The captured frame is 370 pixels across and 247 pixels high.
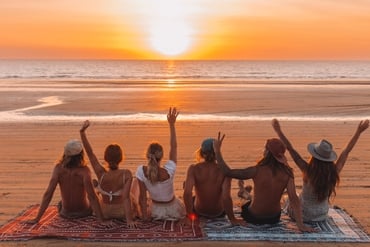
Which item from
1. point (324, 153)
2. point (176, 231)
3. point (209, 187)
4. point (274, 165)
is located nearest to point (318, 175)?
point (324, 153)

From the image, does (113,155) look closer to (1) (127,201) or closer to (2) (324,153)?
(1) (127,201)

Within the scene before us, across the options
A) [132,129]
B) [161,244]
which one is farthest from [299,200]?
[132,129]

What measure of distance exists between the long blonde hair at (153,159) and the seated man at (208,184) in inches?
15.0

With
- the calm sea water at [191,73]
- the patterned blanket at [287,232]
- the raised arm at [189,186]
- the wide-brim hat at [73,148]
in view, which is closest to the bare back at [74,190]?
the wide-brim hat at [73,148]

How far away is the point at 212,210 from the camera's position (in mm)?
6422

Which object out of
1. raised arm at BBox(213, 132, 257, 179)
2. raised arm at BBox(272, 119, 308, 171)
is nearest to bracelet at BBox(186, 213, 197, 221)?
raised arm at BBox(213, 132, 257, 179)

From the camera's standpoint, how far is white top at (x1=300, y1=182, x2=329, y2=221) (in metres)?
6.25

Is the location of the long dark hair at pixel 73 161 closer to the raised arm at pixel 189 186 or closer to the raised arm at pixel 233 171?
the raised arm at pixel 189 186

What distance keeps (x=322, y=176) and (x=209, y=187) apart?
1.33 m

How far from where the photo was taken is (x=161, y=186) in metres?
6.26

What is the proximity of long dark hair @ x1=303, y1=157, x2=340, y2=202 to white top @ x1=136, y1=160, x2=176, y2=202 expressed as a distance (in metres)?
1.63

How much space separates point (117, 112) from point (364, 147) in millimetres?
10521

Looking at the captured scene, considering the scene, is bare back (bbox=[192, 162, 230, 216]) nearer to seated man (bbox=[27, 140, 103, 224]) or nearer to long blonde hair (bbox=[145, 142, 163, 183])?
long blonde hair (bbox=[145, 142, 163, 183])

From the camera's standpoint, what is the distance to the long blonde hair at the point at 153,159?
5.96 m
